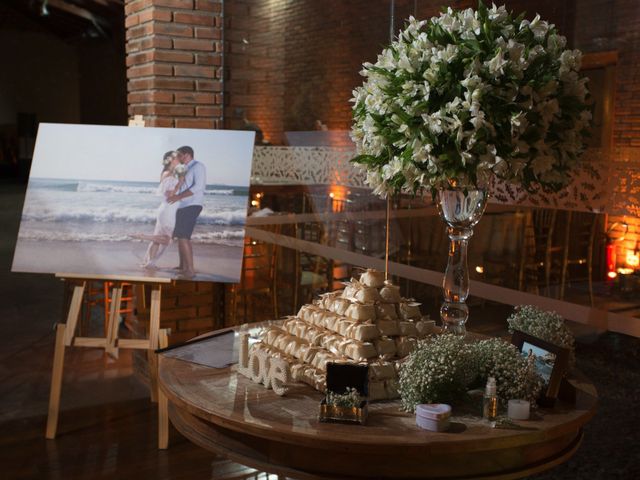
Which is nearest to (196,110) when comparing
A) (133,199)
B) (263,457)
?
(133,199)

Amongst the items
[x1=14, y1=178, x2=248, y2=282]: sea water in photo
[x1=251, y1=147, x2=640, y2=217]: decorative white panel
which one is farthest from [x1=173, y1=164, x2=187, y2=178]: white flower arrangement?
[x1=251, y1=147, x2=640, y2=217]: decorative white panel

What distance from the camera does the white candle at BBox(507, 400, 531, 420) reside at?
190 cm

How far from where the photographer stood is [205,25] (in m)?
5.00

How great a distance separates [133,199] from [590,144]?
2219 millimetres

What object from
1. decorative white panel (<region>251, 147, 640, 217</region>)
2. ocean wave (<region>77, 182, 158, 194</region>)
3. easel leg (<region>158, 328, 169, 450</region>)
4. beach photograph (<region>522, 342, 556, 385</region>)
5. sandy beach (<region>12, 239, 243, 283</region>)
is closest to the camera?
beach photograph (<region>522, 342, 556, 385</region>)

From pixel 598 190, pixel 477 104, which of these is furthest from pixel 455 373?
pixel 598 190

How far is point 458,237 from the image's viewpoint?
2.36 metres

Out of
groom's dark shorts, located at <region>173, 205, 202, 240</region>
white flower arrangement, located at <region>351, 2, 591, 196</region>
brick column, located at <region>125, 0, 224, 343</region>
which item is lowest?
groom's dark shorts, located at <region>173, 205, 202, 240</region>

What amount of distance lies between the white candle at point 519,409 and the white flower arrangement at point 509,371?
44 millimetres

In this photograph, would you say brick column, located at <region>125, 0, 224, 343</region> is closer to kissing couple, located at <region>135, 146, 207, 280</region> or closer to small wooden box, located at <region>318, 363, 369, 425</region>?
kissing couple, located at <region>135, 146, 207, 280</region>

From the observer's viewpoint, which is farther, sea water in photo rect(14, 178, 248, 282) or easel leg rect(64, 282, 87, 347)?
easel leg rect(64, 282, 87, 347)

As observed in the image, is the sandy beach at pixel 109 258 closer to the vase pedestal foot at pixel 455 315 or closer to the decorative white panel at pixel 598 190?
the decorative white panel at pixel 598 190

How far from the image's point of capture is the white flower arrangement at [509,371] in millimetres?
1947

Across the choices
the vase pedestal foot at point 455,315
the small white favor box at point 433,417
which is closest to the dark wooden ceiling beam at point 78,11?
the vase pedestal foot at point 455,315
